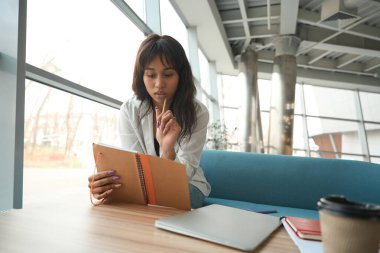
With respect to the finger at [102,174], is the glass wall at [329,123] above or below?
above

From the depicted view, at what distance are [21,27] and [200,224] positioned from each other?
160cm

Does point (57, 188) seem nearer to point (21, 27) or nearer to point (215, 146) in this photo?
point (21, 27)

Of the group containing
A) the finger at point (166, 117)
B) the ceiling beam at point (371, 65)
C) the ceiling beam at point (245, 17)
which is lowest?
the finger at point (166, 117)

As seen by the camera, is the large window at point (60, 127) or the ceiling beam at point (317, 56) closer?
the large window at point (60, 127)

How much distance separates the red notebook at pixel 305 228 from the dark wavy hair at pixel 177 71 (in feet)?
2.45

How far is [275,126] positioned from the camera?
666cm

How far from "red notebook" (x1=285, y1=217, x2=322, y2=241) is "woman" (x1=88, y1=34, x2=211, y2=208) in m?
0.64

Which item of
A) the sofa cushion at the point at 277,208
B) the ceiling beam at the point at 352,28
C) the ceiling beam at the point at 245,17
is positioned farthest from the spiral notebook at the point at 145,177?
the ceiling beam at the point at 352,28

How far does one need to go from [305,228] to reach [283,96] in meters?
6.28

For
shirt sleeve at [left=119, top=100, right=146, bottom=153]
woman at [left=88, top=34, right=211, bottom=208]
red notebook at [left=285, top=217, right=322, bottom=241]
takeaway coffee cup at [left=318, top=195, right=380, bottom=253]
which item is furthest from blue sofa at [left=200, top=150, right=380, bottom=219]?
takeaway coffee cup at [left=318, top=195, right=380, bottom=253]

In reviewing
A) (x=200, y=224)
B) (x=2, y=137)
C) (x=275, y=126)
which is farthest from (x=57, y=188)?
(x=275, y=126)

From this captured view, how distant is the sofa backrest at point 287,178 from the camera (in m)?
1.64

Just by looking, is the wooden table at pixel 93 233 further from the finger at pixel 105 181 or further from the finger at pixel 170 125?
the finger at pixel 170 125

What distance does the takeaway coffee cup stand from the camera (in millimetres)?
403
